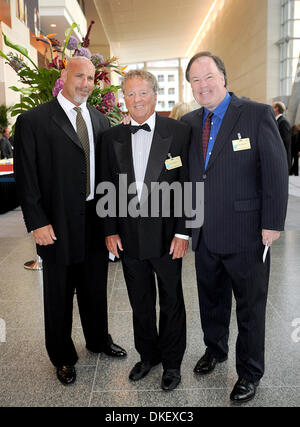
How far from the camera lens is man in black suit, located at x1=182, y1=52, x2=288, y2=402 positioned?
1818 millimetres

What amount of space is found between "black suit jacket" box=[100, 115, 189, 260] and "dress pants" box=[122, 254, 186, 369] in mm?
88

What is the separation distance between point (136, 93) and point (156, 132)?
0.68ft

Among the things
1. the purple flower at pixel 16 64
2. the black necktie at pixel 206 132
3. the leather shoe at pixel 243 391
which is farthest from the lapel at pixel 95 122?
the purple flower at pixel 16 64

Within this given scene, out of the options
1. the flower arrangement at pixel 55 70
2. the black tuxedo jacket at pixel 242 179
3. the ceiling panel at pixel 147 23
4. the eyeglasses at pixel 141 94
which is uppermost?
the ceiling panel at pixel 147 23

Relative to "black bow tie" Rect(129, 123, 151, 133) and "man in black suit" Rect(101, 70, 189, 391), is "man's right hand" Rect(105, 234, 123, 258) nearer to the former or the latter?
"man in black suit" Rect(101, 70, 189, 391)

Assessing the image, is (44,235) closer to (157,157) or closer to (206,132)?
(157,157)

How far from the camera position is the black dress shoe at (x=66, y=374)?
7.06ft

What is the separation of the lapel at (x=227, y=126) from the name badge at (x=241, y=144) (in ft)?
0.15

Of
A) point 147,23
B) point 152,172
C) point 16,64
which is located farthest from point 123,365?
point 147,23

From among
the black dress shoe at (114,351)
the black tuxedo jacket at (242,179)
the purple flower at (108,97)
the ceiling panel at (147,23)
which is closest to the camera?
the black tuxedo jacket at (242,179)

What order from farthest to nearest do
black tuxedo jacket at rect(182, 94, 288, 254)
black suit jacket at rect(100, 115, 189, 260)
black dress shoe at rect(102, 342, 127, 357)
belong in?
black dress shoe at rect(102, 342, 127, 357)
black suit jacket at rect(100, 115, 189, 260)
black tuxedo jacket at rect(182, 94, 288, 254)

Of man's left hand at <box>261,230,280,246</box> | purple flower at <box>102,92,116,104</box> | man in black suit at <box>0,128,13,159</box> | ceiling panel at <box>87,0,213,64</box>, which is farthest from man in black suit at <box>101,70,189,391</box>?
ceiling panel at <box>87,0,213,64</box>

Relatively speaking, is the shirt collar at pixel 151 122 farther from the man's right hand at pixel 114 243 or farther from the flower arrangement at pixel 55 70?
the flower arrangement at pixel 55 70

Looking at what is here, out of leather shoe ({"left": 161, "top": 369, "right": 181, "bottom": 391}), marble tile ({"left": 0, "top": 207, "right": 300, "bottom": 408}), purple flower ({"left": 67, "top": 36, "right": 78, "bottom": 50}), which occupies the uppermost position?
purple flower ({"left": 67, "top": 36, "right": 78, "bottom": 50})
